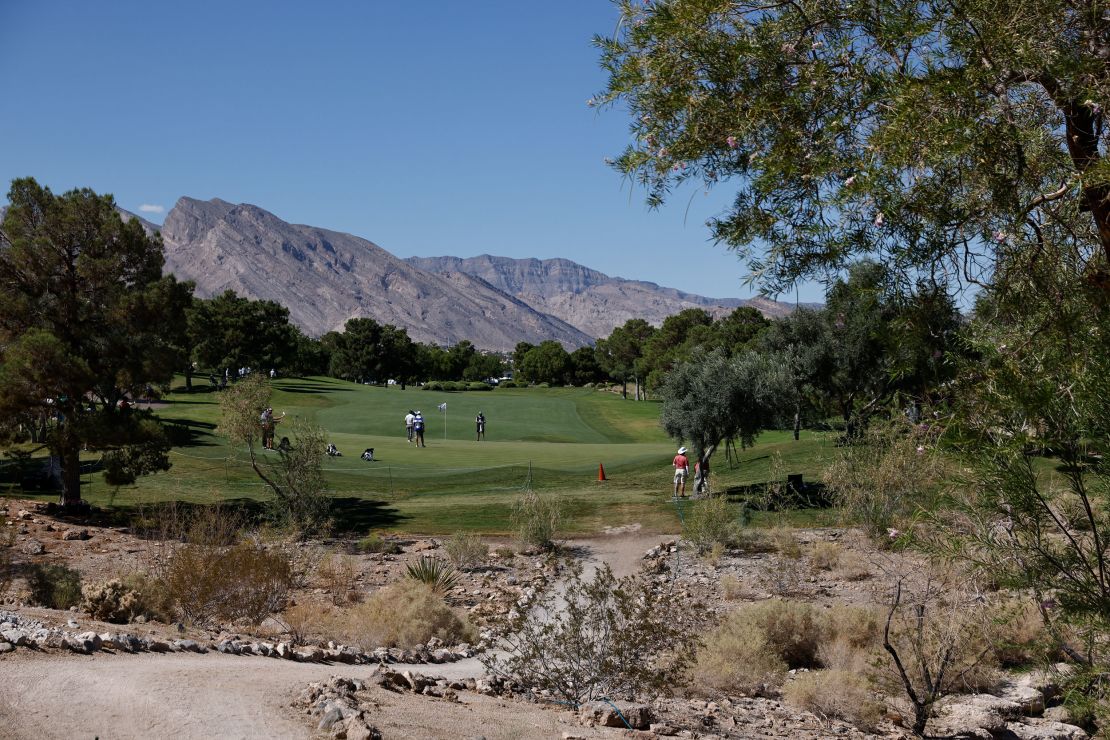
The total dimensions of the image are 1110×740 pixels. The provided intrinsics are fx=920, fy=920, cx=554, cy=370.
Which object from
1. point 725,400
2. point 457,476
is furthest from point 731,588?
point 457,476

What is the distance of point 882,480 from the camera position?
18578 millimetres

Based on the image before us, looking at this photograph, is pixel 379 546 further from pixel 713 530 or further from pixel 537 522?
pixel 713 530

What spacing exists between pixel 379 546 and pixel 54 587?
986 centimetres

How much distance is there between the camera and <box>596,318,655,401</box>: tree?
11212cm

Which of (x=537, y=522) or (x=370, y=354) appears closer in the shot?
(x=537, y=522)

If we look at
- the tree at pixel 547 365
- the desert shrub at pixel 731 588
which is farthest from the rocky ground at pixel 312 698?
the tree at pixel 547 365

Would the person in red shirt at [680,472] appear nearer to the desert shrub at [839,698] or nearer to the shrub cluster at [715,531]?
the shrub cluster at [715,531]

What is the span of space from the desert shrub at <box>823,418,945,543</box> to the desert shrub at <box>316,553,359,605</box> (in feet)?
33.5

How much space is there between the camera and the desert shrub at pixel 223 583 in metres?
12.7

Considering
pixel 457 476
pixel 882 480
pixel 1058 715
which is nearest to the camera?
pixel 1058 715

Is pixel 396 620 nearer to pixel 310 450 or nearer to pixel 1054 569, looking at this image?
pixel 1054 569

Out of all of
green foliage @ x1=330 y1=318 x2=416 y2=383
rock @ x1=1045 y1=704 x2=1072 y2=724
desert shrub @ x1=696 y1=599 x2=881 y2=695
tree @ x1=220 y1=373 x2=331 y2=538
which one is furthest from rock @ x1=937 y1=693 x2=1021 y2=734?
green foliage @ x1=330 y1=318 x2=416 y2=383

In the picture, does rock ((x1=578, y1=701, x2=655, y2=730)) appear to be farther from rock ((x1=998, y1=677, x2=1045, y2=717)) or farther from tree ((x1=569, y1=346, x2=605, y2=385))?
tree ((x1=569, y1=346, x2=605, y2=385))

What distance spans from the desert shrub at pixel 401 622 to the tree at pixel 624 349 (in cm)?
9195
